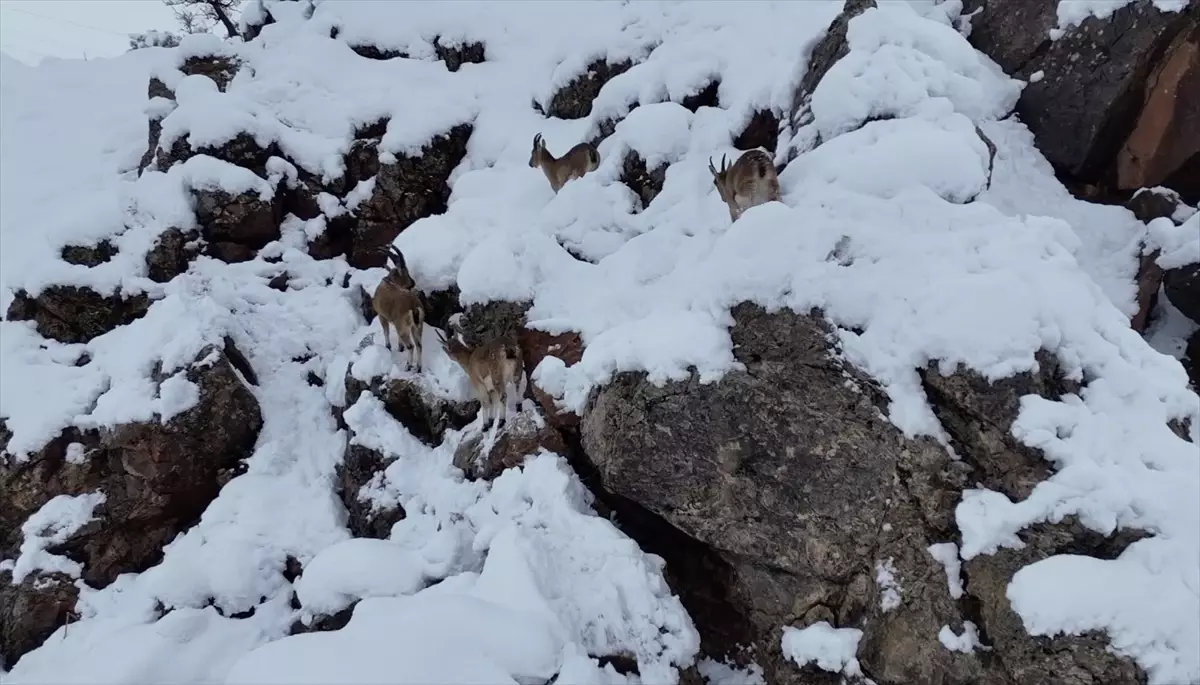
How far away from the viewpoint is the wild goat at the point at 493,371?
23.9 feet

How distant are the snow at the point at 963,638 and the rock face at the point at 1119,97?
6565 mm

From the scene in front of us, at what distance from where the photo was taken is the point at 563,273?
837cm

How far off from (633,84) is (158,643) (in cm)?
982

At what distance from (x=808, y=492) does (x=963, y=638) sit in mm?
1449

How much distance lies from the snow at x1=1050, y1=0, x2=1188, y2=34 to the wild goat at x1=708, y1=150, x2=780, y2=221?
5168 millimetres

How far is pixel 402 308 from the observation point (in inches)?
334

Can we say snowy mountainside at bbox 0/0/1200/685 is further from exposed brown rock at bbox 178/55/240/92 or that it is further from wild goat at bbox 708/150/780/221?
wild goat at bbox 708/150/780/221

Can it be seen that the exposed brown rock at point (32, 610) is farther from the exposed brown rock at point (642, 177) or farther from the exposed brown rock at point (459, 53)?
the exposed brown rock at point (459, 53)

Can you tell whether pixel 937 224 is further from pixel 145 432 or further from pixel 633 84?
pixel 145 432

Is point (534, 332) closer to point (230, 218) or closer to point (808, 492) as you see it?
point (808, 492)

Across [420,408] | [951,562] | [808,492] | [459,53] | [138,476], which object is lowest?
[138,476]

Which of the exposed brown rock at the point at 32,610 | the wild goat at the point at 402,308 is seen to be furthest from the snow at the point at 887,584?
the exposed brown rock at the point at 32,610

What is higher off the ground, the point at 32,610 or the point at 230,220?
the point at 230,220


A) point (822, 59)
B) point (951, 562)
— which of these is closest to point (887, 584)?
point (951, 562)
